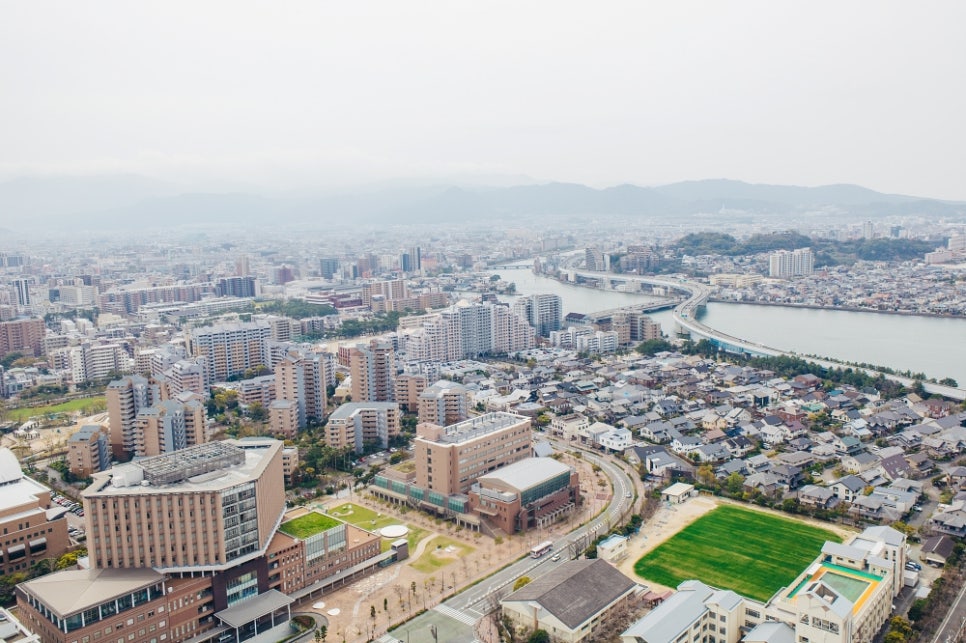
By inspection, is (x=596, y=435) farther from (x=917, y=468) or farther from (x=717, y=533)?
(x=917, y=468)

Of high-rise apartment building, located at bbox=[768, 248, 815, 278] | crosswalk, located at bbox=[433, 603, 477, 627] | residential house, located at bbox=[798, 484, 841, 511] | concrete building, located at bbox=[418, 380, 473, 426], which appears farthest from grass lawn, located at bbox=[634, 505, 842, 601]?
high-rise apartment building, located at bbox=[768, 248, 815, 278]

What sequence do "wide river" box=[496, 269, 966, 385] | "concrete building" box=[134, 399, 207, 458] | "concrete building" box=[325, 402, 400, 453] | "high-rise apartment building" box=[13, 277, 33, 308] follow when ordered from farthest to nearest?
"high-rise apartment building" box=[13, 277, 33, 308]
"wide river" box=[496, 269, 966, 385]
"concrete building" box=[325, 402, 400, 453]
"concrete building" box=[134, 399, 207, 458]

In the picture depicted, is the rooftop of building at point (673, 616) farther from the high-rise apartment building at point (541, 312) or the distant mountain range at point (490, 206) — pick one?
the distant mountain range at point (490, 206)

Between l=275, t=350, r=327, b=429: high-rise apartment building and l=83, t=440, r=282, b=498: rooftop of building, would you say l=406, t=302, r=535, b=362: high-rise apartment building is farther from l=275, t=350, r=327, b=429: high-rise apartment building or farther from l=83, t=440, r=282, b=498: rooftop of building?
l=83, t=440, r=282, b=498: rooftop of building

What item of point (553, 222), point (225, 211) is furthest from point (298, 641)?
point (225, 211)

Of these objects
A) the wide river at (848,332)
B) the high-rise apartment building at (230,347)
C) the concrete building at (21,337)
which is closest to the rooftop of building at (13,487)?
the high-rise apartment building at (230,347)

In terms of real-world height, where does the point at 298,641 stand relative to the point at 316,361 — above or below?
below
